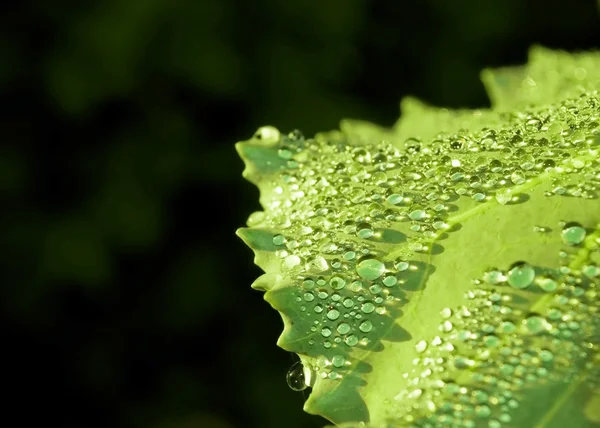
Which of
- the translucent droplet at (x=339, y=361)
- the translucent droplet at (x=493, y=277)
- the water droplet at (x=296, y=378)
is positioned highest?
the translucent droplet at (x=493, y=277)

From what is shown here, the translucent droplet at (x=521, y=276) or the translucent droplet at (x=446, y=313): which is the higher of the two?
the translucent droplet at (x=521, y=276)

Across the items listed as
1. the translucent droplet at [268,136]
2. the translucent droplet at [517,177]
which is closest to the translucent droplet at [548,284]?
the translucent droplet at [517,177]

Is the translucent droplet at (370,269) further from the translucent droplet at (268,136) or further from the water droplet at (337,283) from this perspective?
the translucent droplet at (268,136)

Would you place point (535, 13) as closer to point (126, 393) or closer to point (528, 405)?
point (126, 393)

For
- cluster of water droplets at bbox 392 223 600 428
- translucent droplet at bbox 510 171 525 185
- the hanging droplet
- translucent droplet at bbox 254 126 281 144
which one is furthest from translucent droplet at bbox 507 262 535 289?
translucent droplet at bbox 254 126 281 144

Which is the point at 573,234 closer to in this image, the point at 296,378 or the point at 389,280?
the point at 389,280

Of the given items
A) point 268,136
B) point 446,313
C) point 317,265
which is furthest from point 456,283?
point 268,136

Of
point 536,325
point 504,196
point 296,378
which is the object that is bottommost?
point 296,378
